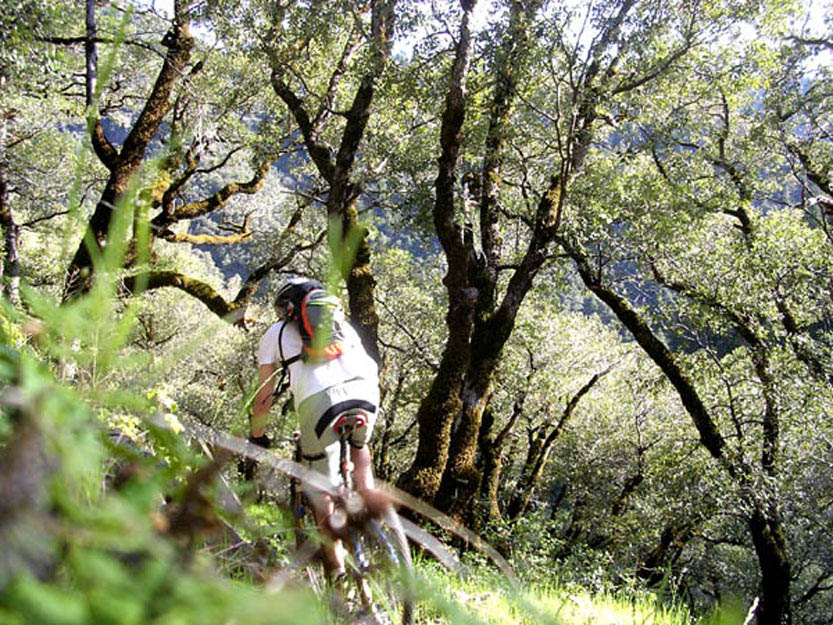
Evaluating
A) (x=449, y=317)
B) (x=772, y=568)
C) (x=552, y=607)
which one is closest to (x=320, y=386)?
(x=552, y=607)

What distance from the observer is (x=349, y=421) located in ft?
10.5

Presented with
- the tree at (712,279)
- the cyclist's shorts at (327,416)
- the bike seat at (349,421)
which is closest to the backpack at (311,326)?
the cyclist's shorts at (327,416)

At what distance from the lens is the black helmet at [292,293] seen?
3.14 metres

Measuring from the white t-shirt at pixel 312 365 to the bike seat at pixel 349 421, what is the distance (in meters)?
0.18

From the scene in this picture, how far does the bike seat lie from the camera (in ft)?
10.4

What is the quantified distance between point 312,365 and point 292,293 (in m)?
0.40

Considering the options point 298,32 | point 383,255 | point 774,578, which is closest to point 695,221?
point 774,578

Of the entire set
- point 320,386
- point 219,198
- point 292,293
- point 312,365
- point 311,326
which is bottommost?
point 320,386

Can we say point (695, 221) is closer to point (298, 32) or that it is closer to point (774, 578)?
point (774, 578)

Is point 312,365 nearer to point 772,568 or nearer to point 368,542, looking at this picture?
point 368,542

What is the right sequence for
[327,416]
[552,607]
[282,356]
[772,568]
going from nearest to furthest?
1. [552,607]
2. [327,416]
3. [282,356]
4. [772,568]

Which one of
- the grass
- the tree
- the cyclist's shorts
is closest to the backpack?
the cyclist's shorts

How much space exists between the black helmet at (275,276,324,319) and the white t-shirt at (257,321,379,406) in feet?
0.53

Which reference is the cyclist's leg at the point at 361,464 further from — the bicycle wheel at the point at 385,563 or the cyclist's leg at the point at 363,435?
the bicycle wheel at the point at 385,563
